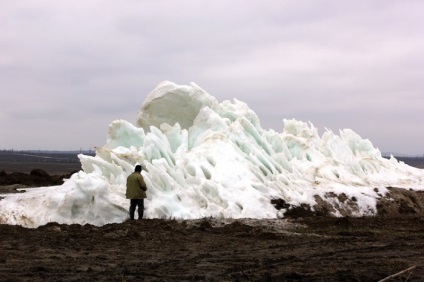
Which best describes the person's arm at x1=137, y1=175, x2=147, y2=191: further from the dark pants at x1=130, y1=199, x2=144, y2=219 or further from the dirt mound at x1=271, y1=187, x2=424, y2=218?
the dirt mound at x1=271, y1=187, x2=424, y2=218

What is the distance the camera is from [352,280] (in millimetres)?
9703

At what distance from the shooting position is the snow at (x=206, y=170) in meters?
17.1

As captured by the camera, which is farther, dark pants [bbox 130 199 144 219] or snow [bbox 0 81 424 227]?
snow [bbox 0 81 424 227]

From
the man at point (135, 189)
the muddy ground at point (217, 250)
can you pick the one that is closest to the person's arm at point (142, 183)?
the man at point (135, 189)

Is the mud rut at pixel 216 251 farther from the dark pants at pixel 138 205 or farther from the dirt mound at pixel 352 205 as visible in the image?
the dirt mound at pixel 352 205

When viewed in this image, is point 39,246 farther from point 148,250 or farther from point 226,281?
point 226,281

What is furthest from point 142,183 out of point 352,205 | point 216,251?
point 352,205

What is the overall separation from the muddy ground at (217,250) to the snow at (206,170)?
4.50ft

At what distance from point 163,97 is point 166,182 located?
19.4ft

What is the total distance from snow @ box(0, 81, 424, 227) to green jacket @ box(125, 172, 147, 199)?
93 cm

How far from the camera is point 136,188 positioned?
53.4 feet

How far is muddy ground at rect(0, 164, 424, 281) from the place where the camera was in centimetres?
999

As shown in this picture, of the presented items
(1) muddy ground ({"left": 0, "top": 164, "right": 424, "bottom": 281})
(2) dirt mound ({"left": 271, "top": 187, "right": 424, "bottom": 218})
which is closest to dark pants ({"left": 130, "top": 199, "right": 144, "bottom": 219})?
(1) muddy ground ({"left": 0, "top": 164, "right": 424, "bottom": 281})

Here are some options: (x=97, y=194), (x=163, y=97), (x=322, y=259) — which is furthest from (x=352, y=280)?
(x=163, y=97)
